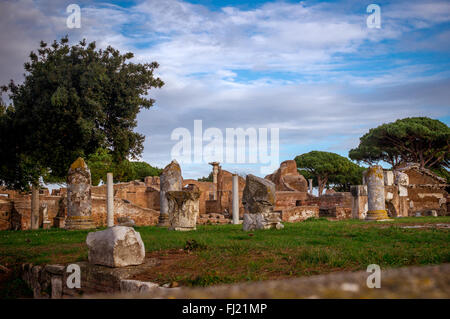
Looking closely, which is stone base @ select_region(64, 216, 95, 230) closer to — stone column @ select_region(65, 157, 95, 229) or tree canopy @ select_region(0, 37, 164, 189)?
stone column @ select_region(65, 157, 95, 229)

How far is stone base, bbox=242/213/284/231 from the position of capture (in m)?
14.3

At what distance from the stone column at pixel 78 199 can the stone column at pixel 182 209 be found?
3.85m

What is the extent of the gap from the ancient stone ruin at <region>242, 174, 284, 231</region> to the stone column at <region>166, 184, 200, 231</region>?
6.72 feet

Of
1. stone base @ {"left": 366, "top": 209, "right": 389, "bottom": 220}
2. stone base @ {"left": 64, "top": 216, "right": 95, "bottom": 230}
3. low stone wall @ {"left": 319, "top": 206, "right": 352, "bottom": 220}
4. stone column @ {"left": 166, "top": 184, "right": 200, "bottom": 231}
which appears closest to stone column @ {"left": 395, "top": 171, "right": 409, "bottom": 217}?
low stone wall @ {"left": 319, "top": 206, "right": 352, "bottom": 220}

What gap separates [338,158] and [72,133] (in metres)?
43.7

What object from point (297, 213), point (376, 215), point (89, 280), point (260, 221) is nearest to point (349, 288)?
point (89, 280)

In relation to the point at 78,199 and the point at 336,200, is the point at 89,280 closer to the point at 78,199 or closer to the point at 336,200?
the point at 78,199

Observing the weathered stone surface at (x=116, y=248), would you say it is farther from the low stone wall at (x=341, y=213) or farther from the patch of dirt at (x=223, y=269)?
the low stone wall at (x=341, y=213)

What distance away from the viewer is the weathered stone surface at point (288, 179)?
39.2 metres

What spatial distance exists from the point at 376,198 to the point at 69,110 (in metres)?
15.1

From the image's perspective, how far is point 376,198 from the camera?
19344 mm

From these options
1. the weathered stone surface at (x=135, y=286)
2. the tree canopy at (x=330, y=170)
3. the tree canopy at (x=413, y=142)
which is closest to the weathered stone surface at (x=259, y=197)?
the weathered stone surface at (x=135, y=286)
